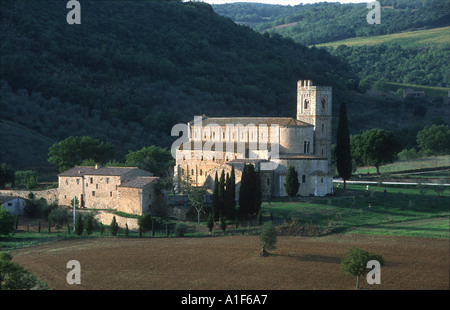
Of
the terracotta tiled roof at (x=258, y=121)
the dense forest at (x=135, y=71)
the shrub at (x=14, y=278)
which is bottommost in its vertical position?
the shrub at (x=14, y=278)

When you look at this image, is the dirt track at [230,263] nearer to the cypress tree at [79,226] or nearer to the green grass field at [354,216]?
the green grass field at [354,216]

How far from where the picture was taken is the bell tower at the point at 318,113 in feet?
200

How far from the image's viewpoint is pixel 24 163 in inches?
3066

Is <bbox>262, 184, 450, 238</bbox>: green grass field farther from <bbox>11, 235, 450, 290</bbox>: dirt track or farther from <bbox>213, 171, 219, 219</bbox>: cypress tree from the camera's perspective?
<bbox>213, 171, 219, 219</bbox>: cypress tree

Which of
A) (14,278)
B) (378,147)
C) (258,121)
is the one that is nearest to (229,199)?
(258,121)

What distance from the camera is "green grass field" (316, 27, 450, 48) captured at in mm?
179875

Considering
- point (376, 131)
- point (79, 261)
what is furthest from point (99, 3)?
point (79, 261)

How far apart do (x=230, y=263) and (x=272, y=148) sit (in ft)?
65.4

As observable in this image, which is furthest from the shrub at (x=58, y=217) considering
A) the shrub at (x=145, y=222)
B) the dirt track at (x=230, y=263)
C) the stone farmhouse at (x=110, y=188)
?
the shrub at (x=145, y=222)

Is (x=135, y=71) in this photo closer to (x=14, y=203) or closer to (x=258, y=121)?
(x=258, y=121)

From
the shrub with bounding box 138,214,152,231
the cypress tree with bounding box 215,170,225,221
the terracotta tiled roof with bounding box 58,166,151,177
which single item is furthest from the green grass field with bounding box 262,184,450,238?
the terracotta tiled roof with bounding box 58,166,151,177

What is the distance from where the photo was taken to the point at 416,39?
607 ft

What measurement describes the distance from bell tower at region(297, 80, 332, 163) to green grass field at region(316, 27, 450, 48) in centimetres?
12410

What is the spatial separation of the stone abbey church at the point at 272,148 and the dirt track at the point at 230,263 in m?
10.4
